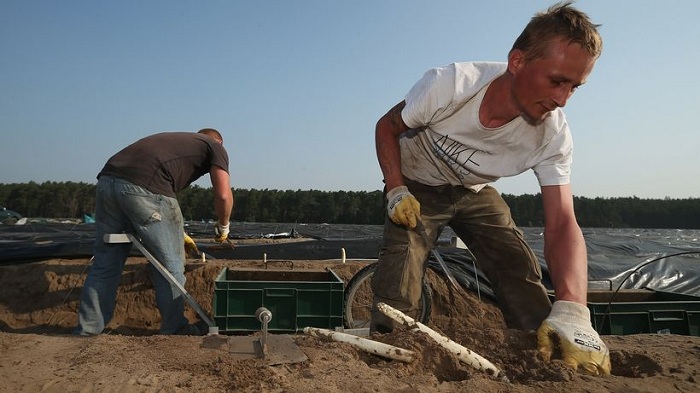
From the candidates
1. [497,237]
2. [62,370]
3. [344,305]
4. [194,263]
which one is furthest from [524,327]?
[194,263]

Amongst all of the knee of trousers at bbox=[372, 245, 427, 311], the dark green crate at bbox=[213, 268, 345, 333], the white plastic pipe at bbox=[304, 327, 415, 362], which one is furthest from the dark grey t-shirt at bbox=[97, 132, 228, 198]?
the white plastic pipe at bbox=[304, 327, 415, 362]

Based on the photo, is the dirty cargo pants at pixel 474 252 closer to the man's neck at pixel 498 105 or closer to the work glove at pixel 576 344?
the man's neck at pixel 498 105

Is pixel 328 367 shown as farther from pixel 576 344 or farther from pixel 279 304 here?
pixel 279 304

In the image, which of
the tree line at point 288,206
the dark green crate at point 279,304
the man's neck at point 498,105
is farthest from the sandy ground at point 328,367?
the tree line at point 288,206

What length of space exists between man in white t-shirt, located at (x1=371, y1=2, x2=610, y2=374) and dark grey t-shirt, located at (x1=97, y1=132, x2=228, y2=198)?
1.63 metres

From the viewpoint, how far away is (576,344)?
166 cm

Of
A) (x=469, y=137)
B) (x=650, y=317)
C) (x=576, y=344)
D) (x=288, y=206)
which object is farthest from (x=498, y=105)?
(x=288, y=206)

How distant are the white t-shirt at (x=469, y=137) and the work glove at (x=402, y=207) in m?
0.32

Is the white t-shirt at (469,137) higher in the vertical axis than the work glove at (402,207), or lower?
higher

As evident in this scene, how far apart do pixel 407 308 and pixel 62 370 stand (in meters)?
1.44

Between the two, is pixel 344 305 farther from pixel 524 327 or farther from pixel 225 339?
pixel 225 339

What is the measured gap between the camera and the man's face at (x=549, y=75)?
69.6 inches

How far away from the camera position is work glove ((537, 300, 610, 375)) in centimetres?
165

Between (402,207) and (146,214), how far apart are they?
6.03ft
